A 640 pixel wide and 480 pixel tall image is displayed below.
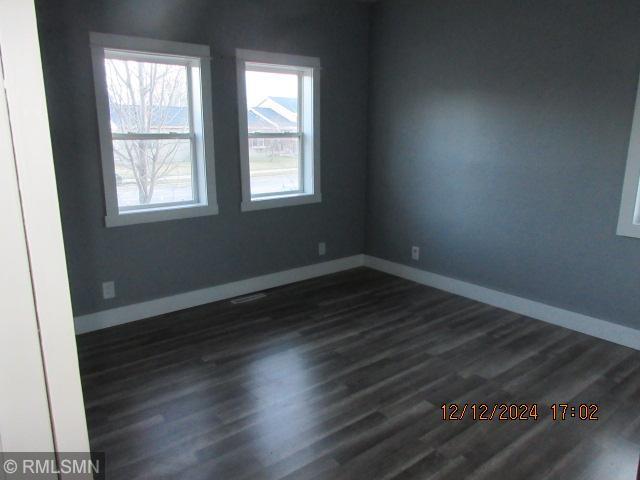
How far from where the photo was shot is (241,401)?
2590mm

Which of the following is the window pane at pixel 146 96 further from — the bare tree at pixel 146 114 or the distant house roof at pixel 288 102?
the distant house roof at pixel 288 102

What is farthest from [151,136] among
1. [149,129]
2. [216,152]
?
[216,152]

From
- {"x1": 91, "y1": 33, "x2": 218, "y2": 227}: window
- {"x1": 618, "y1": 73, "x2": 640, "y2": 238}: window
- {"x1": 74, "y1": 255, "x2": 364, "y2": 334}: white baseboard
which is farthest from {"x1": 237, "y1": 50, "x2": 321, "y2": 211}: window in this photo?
{"x1": 618, "y1": 73, "x2": 640, "y2": 238}: window

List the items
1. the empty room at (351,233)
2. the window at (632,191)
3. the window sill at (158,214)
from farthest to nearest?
the window sill at (158,214) → the window at (632,191) → the empty room at (351,233)

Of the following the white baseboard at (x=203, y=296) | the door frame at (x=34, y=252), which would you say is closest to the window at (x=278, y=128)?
the white baseboard at (x=203, y=296)

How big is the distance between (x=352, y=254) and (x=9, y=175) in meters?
4.43

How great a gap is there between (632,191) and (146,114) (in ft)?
11.4

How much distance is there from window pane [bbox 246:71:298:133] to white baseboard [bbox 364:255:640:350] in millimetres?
1795

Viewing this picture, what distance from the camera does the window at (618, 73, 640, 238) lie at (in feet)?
9.89

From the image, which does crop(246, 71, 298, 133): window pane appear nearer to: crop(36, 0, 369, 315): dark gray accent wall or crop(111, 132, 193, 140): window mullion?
crop(36, 0, 369, 315): dark gray accent wall

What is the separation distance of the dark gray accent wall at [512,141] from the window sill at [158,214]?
192 cm

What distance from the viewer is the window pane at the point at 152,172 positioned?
3527 mm

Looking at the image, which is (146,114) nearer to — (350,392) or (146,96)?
(146,96)

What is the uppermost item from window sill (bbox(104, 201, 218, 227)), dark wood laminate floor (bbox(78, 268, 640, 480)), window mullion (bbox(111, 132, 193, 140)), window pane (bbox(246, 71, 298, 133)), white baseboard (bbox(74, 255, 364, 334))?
window pane (bbox(246, 71, 298, 133))
